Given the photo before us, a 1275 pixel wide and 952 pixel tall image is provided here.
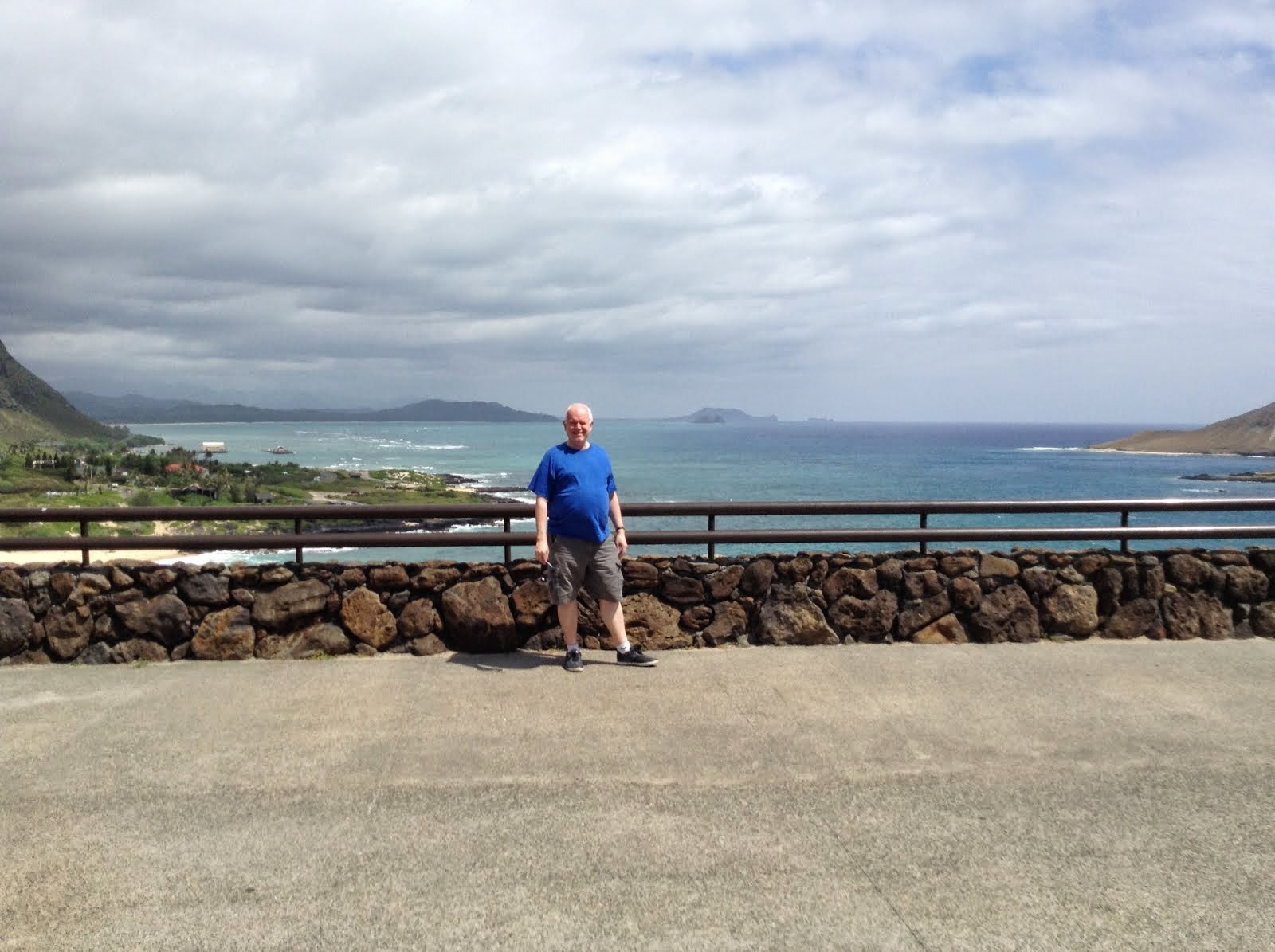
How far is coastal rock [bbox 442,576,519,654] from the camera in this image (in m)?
6.52

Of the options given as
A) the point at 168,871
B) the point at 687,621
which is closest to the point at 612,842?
the point at 168,871

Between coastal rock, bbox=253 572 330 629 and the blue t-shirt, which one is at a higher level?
the blue t-shirt

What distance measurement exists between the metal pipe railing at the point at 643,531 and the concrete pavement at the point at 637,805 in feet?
2.91

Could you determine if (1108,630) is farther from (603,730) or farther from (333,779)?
(333,779)

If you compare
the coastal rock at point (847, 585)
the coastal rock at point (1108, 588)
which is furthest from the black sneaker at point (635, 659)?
the coastal rock at point (1108, 588)

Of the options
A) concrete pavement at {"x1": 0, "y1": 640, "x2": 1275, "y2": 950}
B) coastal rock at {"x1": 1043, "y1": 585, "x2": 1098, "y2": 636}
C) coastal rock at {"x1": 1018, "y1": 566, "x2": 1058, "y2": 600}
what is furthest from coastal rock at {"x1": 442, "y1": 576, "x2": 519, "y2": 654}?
coastal rock at {"x1": 1043, "y1": 585, "x2": 1098, "y2": 636}

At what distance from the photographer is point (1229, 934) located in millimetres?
3125

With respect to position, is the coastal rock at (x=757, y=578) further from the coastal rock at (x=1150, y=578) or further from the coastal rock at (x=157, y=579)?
the coastal rock at (x=157, y=579)

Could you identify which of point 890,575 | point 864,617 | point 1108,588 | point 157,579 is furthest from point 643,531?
point 1108,588

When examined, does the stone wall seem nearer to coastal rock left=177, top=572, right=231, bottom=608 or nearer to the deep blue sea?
coastal rock left=177, top=572, right=231, bottom=608

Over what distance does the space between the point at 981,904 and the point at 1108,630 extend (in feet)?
14.6

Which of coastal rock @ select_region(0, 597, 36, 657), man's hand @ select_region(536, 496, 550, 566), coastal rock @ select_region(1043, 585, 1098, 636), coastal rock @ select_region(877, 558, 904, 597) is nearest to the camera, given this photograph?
man's hand @ select_region(536, 496, 550, 566)

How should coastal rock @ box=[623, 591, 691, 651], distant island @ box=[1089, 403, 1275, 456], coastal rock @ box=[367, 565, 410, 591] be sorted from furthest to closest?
distant island @ box=[1089, 403, 1275, 456], coastal rock @ box=[623, 591, 691, 651], coastal rock @ box=[367, 565, 410, 591]

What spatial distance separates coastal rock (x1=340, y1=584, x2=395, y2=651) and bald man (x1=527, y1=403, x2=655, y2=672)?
1.19 metres
